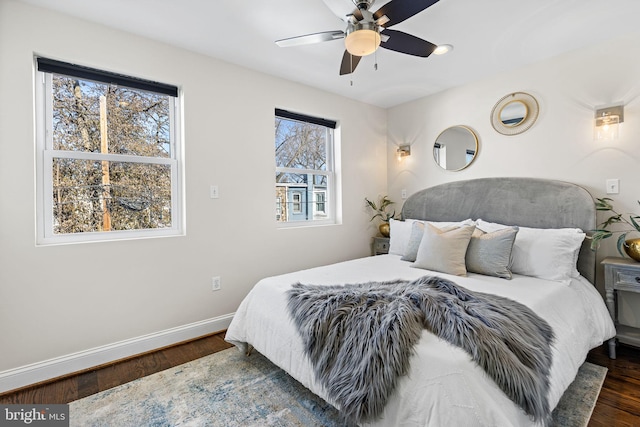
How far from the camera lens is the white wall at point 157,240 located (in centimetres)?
194

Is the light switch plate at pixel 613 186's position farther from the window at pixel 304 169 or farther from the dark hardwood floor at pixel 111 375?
the dark hardwood floor at pixel 111 375

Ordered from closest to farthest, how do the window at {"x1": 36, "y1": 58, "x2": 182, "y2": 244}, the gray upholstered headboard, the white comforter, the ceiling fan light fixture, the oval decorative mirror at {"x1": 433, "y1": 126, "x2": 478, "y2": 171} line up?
the white comforter
the ceiling fan light fixture
the window at {"x1": 36, "y1": 58, "x2": 182, "y2": 244}
the gray upholstered headboard
the oval decorative mirror at {"x1": 433, "y1": 126, "x2": 478, "y2": 171}

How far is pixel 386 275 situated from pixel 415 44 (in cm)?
164

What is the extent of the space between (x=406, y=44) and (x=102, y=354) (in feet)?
10.0

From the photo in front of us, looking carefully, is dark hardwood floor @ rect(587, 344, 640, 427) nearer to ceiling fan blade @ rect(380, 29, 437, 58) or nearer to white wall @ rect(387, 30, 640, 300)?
white wall @ rect(387, 30, 640, 300)

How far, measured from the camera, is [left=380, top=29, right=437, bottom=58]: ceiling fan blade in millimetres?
1903

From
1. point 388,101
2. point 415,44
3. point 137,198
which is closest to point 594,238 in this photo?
point 415,44

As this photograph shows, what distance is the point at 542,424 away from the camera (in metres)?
1.20

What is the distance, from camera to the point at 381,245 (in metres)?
3.87

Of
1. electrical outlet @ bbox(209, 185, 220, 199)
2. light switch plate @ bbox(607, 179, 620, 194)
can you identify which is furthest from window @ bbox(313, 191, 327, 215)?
light switch plate @ bbox(607, 179, 620, 194)

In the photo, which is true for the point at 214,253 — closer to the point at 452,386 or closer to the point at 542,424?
the point at 452,386

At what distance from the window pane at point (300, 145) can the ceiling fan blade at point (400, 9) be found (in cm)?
181

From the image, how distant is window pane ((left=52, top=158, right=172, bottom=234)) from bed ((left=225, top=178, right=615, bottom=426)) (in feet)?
3.84

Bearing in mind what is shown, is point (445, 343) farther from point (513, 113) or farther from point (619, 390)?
point (513, 113)
